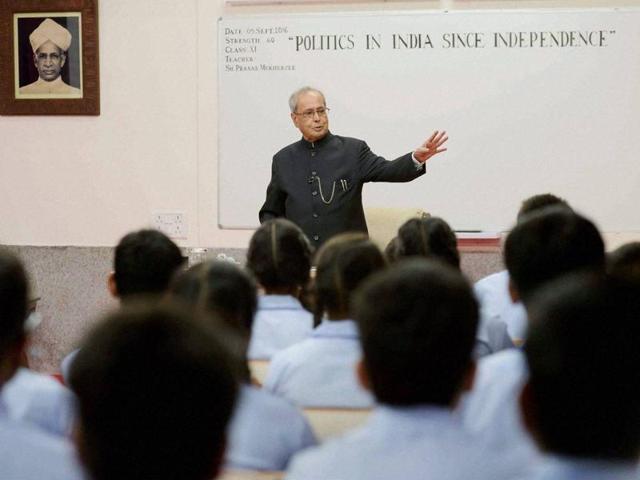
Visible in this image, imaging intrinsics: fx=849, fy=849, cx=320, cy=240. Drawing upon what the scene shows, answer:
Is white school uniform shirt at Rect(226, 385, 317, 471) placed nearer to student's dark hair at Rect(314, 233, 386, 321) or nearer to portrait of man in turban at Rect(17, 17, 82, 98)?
student's dark hair at Rect(314, 233, 386, 321)

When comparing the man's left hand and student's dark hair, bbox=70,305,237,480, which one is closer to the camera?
student's dark hair, bbox=70,305,237,480

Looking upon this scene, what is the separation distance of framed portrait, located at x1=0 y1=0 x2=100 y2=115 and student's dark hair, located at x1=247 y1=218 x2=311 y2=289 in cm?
280

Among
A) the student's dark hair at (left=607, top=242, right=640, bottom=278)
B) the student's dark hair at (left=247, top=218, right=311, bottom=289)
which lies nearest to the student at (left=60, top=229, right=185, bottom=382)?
the student's dark hair at (left=247, top=218, right=311, bottom=289)

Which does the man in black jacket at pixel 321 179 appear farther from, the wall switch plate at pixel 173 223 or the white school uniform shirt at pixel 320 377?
the white school uniform shirt at pixel 320 377

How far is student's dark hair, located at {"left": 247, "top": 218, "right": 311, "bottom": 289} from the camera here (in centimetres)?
226

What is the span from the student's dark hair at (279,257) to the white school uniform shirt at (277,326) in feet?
0.21

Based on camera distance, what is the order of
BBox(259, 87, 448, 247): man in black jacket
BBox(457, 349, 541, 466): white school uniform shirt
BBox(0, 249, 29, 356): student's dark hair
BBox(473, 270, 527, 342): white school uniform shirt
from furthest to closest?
BBox(259, 87, 448, 247): man in black jacket < BBox(473, 270, 527, 342): white school uniform shirt < BBox(457, 349, 541, 466): white school uniform shirt < BBox(0, 249, 29, 356): student's dark hair

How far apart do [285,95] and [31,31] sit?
1.51m

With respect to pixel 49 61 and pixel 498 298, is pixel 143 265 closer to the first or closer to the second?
pixel 498 298

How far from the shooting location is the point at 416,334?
3.35 ft

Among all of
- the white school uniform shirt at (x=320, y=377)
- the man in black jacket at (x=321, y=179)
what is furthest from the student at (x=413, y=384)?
the man in black jacket at (x=321, y=179)

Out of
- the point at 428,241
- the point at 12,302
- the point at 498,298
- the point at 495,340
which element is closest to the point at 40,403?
the point at 12,302

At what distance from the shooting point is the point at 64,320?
4906 millimetres

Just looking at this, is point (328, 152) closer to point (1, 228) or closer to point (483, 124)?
point (483, 124)
